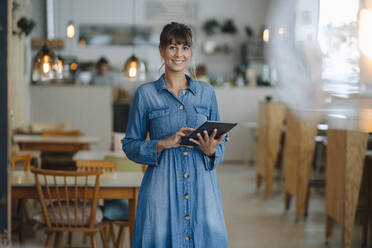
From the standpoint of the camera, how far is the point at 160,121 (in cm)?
173

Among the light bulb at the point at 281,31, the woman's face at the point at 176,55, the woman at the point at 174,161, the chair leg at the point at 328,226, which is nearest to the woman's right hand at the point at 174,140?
the woman at the point at 174,161

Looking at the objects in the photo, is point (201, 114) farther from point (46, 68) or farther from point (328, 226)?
point (328, 226)

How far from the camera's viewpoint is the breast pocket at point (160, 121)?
5.67 ft

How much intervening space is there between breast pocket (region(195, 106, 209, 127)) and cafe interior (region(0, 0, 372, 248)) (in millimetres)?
195

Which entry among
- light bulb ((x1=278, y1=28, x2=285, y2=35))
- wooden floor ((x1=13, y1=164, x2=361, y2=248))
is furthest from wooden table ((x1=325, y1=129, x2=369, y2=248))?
light bulb ((x1=278, y1=28, x2=285, y2=35))

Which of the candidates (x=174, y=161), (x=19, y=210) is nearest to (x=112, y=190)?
(x=19, y=210)

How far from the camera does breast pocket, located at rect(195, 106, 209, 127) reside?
5.74 feet

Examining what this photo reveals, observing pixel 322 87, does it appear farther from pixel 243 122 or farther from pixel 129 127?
pixel 243 122

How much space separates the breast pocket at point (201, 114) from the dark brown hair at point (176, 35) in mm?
248

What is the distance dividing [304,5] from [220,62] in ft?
31.5

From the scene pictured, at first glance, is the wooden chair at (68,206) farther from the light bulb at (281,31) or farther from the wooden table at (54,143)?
the wooden table at (54,143)

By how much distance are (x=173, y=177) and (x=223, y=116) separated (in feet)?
22.5
